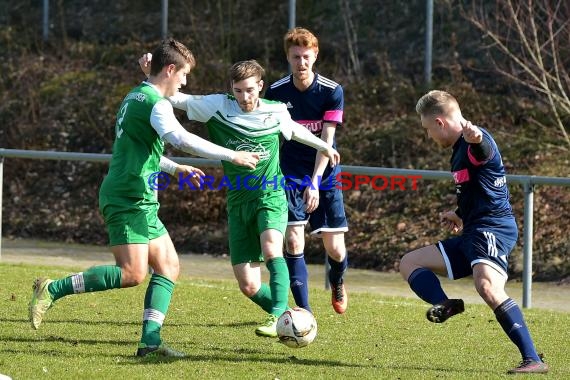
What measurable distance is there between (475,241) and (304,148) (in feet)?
7.03

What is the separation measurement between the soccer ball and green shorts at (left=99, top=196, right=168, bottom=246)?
970mm

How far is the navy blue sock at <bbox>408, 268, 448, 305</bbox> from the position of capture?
7.14m

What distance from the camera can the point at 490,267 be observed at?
7.05 m

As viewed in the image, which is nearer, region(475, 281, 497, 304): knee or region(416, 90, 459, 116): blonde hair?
region(475, 281, 497, 304): knee

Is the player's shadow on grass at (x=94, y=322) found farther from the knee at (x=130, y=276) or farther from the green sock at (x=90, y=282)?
the knee at (x=130, y=276)

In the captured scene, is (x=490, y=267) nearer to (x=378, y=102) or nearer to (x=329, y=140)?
(x=329, y=140)

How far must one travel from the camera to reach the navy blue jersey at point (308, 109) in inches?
348

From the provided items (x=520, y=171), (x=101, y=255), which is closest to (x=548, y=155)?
(x=520, y=171)

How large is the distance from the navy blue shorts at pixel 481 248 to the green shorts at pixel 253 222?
1.15 metres

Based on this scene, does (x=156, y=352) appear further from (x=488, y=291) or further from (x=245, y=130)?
(x=488, y=291)

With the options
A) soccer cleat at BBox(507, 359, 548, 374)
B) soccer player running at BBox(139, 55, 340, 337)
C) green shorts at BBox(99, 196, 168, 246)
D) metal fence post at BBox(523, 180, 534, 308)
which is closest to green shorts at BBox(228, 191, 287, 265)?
Answer: soccer player running at BBox(139, 55, 340, 337)

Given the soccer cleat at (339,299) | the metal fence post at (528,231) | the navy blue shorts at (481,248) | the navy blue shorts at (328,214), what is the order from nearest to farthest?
the navy blue shorts at (481,248)
the navy blue shorts at (328,214)
the soccer cleat at (339,299)
the metal fence post at (528,231)

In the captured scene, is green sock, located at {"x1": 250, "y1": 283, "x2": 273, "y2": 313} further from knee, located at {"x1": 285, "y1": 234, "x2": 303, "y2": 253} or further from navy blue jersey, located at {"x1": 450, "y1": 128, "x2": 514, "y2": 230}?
navy blue jersey, located at {"x1": 450, "y1": 128, "x2": 514, "y2": 230}

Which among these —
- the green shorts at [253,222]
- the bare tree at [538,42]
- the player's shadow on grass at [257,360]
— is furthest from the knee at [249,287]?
the bare tree at [538,42]
